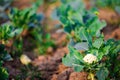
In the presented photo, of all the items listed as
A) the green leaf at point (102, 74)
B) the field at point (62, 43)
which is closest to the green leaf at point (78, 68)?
the field at point (62, 43)

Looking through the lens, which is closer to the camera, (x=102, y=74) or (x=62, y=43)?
(x=102, y=74)

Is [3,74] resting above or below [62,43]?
below

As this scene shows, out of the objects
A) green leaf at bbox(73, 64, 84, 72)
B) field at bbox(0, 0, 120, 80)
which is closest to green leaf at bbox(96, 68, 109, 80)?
field at bbox(0, 0, 120, 80)

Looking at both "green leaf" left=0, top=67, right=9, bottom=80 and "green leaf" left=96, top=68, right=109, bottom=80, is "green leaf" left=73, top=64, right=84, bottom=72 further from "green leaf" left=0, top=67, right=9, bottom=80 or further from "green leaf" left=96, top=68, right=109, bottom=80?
"green leaf" left=0, top=67, right=9, bottom=80

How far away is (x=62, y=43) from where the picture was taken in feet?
13.4

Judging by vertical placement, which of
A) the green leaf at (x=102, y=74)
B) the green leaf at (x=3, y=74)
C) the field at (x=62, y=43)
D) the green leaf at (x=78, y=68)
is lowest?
the green leaf at (x=102, y=74)

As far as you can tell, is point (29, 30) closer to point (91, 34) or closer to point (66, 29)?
point (66, 29)

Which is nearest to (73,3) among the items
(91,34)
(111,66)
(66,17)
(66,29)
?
(66,17)

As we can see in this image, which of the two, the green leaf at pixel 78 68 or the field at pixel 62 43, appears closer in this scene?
A: the green leaf at pixel 78 68

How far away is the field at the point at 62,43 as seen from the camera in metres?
2.68

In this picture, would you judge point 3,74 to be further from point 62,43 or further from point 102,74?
point 62,43

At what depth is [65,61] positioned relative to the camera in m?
2.73

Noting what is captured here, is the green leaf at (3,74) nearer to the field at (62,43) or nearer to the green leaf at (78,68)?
the field at (62,43)

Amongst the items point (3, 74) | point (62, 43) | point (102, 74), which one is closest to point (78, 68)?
point (102, 74)
